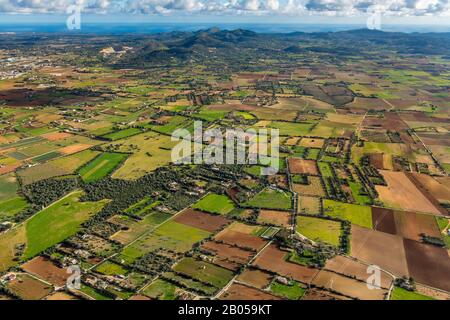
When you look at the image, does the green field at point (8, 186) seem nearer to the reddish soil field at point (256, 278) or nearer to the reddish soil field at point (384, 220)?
the reddish soil field at point (256, 278)

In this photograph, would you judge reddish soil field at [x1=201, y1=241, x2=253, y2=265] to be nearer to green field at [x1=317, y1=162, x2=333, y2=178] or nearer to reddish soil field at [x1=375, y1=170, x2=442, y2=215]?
reddish soil field at [x1=375, y1=170, x2=442, y2=215]

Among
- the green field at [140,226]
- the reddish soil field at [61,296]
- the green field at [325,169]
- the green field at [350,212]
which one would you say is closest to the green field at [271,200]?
the green field at [350,212]

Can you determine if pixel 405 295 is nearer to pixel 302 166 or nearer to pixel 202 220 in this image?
pixel 202 220

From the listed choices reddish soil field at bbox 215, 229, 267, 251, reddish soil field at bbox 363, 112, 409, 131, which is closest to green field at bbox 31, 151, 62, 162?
reddish soil field at bbox 215, 229, 267, 251

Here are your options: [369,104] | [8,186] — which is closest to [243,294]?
[8,186]

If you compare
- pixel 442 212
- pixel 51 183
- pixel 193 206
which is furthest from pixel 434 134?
pixel 51 183

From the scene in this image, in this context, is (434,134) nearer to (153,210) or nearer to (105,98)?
(153,210)
